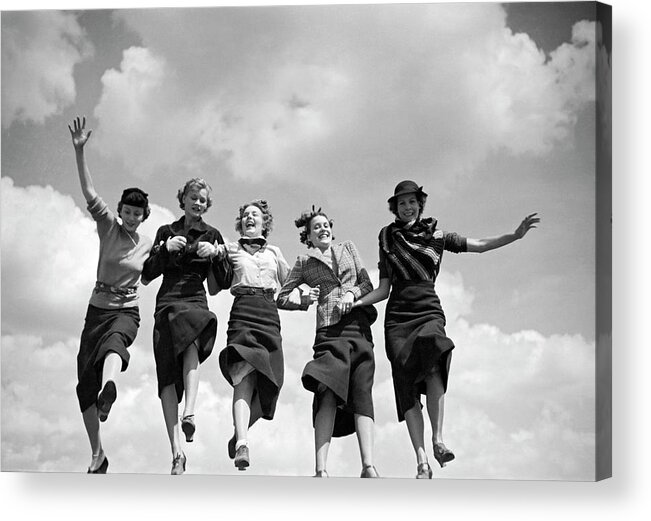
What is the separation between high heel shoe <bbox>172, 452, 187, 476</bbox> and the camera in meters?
8.88

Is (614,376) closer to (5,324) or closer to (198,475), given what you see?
(198,475)

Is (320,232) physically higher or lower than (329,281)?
higher

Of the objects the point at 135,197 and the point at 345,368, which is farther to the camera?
the point at 135,197

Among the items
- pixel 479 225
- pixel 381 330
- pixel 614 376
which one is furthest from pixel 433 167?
pixel 614 376

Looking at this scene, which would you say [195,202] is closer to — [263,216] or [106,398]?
[263,216]

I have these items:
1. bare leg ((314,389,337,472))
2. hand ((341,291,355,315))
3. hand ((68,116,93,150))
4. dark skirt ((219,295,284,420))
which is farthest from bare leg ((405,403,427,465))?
hand ((68,116,93,150))

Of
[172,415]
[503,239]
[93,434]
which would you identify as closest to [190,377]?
[172,415]

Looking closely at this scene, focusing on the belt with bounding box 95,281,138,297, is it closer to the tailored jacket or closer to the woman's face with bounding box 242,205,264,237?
the woman's face with bounding box 242,205,264,237

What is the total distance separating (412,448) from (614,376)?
1.24 m

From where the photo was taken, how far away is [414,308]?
28.9 ft

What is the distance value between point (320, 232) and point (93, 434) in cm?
182

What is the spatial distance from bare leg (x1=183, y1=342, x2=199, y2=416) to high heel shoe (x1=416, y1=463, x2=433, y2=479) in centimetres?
138

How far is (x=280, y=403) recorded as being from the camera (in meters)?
8.90

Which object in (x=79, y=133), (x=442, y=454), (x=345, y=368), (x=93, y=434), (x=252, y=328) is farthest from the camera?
(x=79, y=133)
